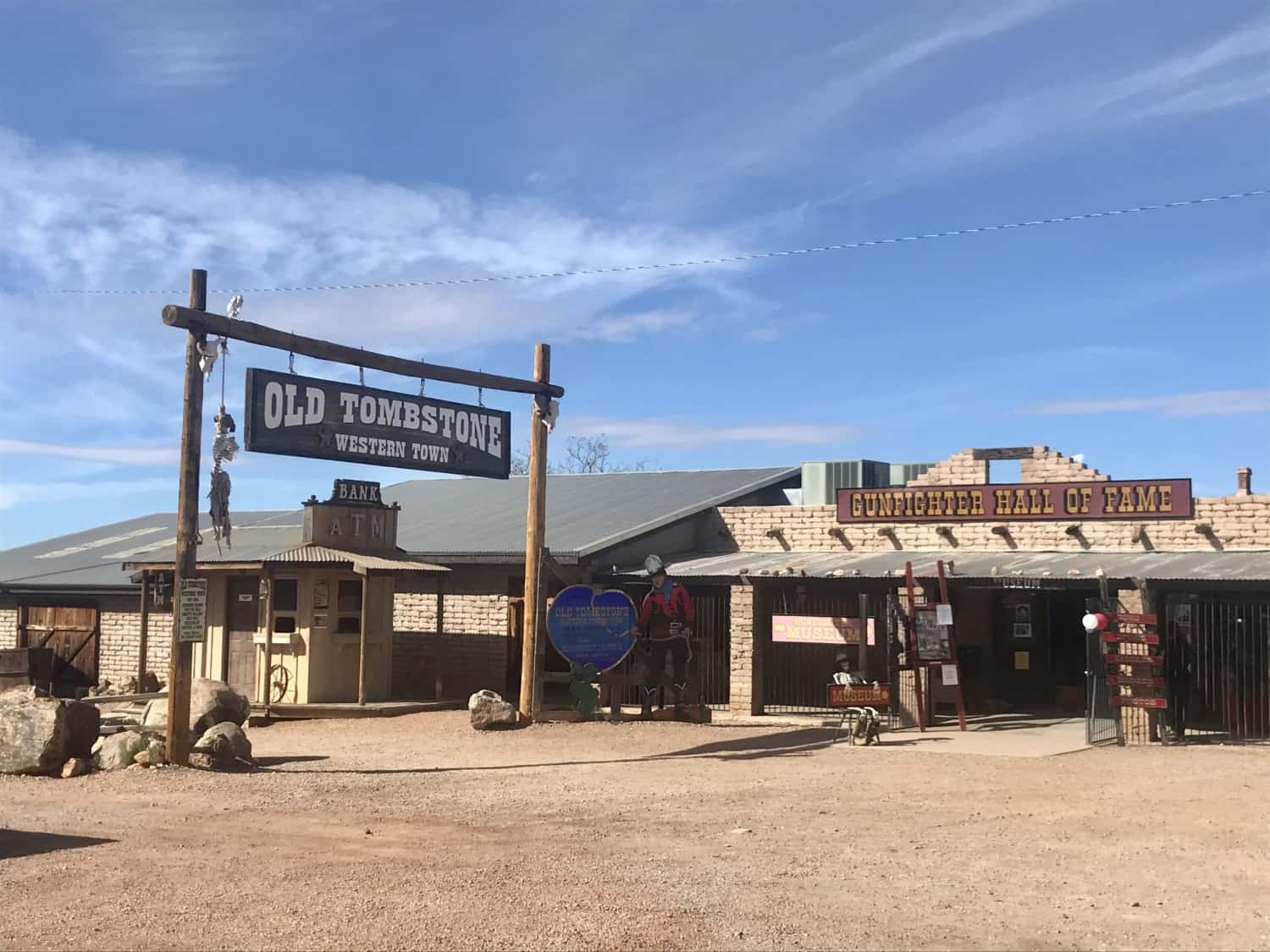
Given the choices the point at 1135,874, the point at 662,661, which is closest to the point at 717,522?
the point at 662,661

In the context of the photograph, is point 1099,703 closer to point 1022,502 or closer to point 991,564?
point 991,564

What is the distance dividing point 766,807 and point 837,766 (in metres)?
2.92

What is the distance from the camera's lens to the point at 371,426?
1636 centimetres

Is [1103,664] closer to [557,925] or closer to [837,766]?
[837,766]

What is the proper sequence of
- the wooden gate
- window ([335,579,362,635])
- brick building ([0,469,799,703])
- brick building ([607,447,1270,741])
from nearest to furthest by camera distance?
brick building ([607,447,1270,741])
brick building ([0,469,799,703])
window ([335,579,362,635])
the wooden gate

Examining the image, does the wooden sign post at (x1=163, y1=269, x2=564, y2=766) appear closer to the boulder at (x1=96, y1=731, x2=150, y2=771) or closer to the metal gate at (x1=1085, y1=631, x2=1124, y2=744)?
the boulder at (x1=96, y1=731, x2=150, y2=771)

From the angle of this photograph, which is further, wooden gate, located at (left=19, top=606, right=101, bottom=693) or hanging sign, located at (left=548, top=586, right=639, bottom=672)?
wooden gate, located at (left=19, top=606, right=101, bottom=693)

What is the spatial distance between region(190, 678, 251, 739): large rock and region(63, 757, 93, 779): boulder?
200 cm

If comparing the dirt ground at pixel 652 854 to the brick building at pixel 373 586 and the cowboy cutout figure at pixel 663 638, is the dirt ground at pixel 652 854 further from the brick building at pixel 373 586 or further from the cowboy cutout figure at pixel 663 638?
the brick building at pixel 373 586

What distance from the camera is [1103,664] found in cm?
1664

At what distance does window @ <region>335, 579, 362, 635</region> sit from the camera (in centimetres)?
2088

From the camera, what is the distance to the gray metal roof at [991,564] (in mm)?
17156

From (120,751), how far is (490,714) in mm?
5153

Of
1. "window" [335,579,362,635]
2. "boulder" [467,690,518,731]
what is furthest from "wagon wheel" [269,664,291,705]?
"boulder" [467,690,518,731]
